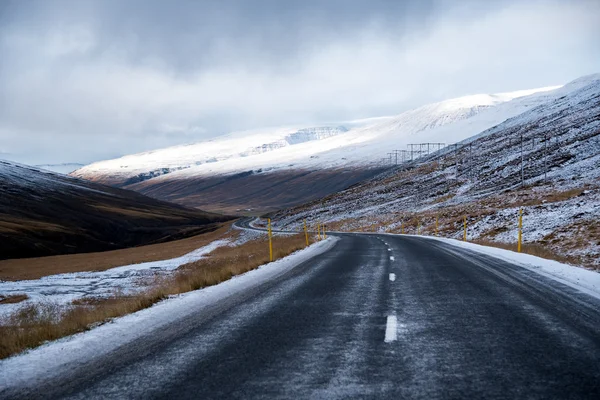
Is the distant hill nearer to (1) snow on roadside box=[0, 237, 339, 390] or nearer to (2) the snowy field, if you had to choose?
(2) the snowy field

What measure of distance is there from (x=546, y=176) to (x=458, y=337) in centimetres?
7371

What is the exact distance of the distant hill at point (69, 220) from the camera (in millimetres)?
88188

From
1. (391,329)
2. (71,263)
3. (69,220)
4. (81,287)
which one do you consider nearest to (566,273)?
(391,329)

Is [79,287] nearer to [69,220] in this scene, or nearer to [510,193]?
[510,193]

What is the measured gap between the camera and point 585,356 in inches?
227

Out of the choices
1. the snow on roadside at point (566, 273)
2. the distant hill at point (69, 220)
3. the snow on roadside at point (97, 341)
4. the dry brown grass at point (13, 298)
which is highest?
the snow on roadside at point (97, 341)

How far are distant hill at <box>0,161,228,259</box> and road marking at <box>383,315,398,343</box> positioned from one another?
82496 millimetres

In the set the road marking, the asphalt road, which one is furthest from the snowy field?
the road marking

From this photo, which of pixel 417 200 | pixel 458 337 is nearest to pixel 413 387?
pixel 458 337

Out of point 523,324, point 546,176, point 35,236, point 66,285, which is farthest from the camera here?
point 35,236

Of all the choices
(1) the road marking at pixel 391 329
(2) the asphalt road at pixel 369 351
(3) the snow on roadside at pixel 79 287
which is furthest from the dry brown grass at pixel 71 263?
(1) the road marking at pixel 391 329

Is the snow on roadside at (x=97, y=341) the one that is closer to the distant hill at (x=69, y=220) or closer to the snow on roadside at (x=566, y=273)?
the snow on roadside at (x=566, y=273)

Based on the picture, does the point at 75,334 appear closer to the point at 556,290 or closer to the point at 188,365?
the point at 188,365

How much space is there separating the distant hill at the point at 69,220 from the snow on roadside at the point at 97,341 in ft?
257
